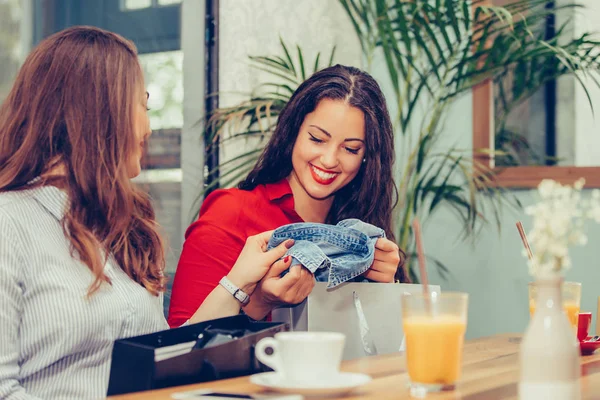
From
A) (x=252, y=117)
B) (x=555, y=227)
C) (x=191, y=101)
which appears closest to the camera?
(x=555, y=227)

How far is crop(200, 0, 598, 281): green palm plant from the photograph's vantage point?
9.78ft

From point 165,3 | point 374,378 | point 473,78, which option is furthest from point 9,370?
point 473,78

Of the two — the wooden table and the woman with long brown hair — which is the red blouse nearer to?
the woman with long brown hair

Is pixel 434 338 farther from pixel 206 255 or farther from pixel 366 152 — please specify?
pixel 366 152

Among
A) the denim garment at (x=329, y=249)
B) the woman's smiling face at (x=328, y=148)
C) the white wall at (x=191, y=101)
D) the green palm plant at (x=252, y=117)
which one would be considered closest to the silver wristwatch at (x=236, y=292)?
the denim garment at (x=329, y=249)

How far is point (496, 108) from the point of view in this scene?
408 centimetres

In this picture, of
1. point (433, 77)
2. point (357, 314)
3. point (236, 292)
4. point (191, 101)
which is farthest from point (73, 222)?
point (433, 77)

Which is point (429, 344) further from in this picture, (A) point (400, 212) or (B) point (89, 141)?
(A) point (400, 212)

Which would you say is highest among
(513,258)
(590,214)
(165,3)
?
(165,3)

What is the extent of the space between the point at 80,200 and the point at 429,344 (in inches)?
25.3

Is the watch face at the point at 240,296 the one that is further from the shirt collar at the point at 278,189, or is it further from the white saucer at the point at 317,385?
the white saucer at the point at 317,385

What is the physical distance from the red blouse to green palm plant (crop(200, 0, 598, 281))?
785mm

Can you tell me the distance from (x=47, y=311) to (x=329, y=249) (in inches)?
26.0

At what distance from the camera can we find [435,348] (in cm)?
97
